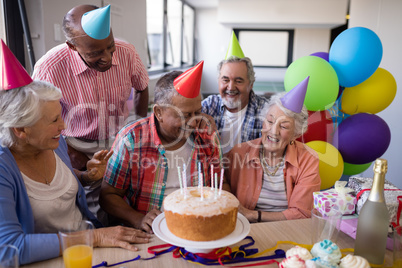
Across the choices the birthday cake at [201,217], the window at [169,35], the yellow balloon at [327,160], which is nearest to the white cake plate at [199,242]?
the birthday cake at [201,217]

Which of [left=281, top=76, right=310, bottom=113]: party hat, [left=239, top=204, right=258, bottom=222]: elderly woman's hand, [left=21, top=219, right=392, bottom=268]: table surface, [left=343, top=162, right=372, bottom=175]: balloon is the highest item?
[left=281, top=76, right=310, bottom=113]: party hat

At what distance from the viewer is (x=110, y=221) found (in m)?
1.70

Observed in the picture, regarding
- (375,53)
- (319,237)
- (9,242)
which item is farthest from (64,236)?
(375,53)

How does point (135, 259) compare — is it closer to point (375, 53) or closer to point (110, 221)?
point (110, 221)

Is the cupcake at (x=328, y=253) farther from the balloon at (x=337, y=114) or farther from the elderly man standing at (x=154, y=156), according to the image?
the balloon at (x=337, y=114)

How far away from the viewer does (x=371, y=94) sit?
93.7 inches

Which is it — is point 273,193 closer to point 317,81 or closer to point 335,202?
point 335,202

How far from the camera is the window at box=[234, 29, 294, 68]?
8586 millimetres

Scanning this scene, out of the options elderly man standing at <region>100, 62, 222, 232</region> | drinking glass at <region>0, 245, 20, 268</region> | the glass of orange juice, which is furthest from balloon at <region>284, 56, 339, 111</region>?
drinking glass at <region>0, 245, 20, 268</region>

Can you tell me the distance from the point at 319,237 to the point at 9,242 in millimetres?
1055

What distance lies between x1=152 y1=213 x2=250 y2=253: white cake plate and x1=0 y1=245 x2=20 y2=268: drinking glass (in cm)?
43

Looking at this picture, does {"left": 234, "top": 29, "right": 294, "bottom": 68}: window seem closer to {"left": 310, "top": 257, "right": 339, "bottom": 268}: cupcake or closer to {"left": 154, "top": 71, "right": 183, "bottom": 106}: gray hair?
{"left": 154, "top": 71, "right": 183, "bottom": 106}: gray hair

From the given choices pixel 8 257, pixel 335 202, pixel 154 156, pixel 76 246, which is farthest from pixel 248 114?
pixel 8 257

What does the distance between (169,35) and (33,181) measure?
6209mm
